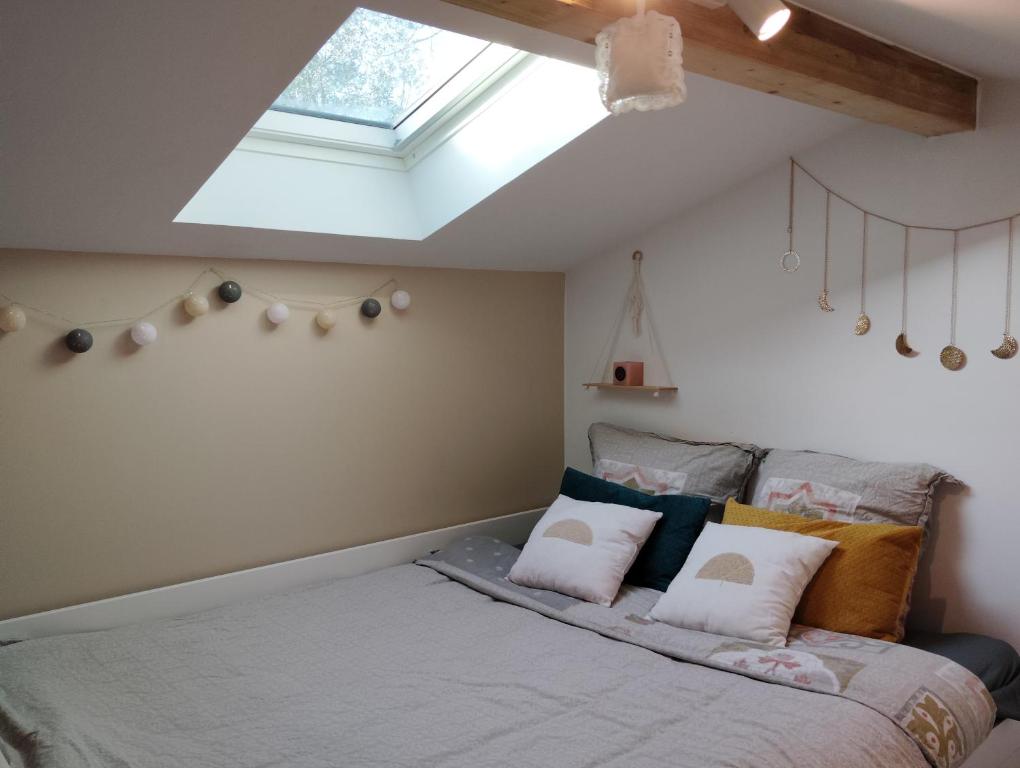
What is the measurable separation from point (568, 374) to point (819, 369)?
4.05ft

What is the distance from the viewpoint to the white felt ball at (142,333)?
2.62 meters

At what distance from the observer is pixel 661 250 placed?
137 inches

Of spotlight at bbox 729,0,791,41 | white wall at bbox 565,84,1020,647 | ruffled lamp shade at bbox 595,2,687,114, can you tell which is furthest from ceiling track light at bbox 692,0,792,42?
white wall at bbox 565,84,1020,647

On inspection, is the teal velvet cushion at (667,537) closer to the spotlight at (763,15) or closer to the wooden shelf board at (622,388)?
the wooden shelf board at (622,388)

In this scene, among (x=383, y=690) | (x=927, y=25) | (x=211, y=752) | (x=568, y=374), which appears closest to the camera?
(x=211, y=752)

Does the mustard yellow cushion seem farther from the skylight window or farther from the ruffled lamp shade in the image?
the skylight window

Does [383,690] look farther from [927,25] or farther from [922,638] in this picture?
[927,25]

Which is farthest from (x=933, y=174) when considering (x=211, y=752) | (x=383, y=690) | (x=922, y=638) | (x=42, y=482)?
(x=42, y=482)

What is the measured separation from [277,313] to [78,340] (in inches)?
25.6

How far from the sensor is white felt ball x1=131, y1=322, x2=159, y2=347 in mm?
2617

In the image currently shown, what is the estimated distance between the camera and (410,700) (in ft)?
6.91

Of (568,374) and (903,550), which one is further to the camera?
(568,374)

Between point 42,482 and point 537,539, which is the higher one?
point 42,482

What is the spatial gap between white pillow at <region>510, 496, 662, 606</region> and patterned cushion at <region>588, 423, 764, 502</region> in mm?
241
